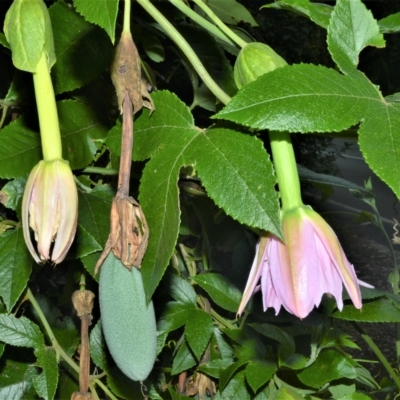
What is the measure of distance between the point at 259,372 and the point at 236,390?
3 cm

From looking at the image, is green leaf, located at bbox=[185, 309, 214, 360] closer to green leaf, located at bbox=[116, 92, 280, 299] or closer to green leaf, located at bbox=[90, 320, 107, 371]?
green leaf, located at bbox=[90, 320, 107, 371]

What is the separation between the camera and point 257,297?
1.73 feet

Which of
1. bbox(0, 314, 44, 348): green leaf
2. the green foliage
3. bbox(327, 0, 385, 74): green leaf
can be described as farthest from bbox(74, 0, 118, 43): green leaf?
bbox(0, 314, 44, 348): green leaf

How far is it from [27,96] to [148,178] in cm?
18

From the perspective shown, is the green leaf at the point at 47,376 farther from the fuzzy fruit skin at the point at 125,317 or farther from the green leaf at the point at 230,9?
the green leaf at the point at 230,9

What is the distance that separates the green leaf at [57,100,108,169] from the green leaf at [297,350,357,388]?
0.25 metres

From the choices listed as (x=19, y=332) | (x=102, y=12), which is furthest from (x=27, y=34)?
(x=19, y=332)

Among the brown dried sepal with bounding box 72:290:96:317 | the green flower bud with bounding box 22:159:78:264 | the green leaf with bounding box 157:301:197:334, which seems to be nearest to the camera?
the green flower bud with bounding box 22:159:78:264

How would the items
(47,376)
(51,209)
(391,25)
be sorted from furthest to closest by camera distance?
(47,376) → (391,25) → (51,209)

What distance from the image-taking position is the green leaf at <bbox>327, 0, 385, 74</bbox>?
31 cm

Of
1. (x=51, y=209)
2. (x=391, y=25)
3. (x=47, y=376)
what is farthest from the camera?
(x=47, y=376)

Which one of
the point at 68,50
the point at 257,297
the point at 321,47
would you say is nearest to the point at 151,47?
the point at 68,50

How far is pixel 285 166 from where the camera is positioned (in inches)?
11.4

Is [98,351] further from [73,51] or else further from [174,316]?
[73,51]
